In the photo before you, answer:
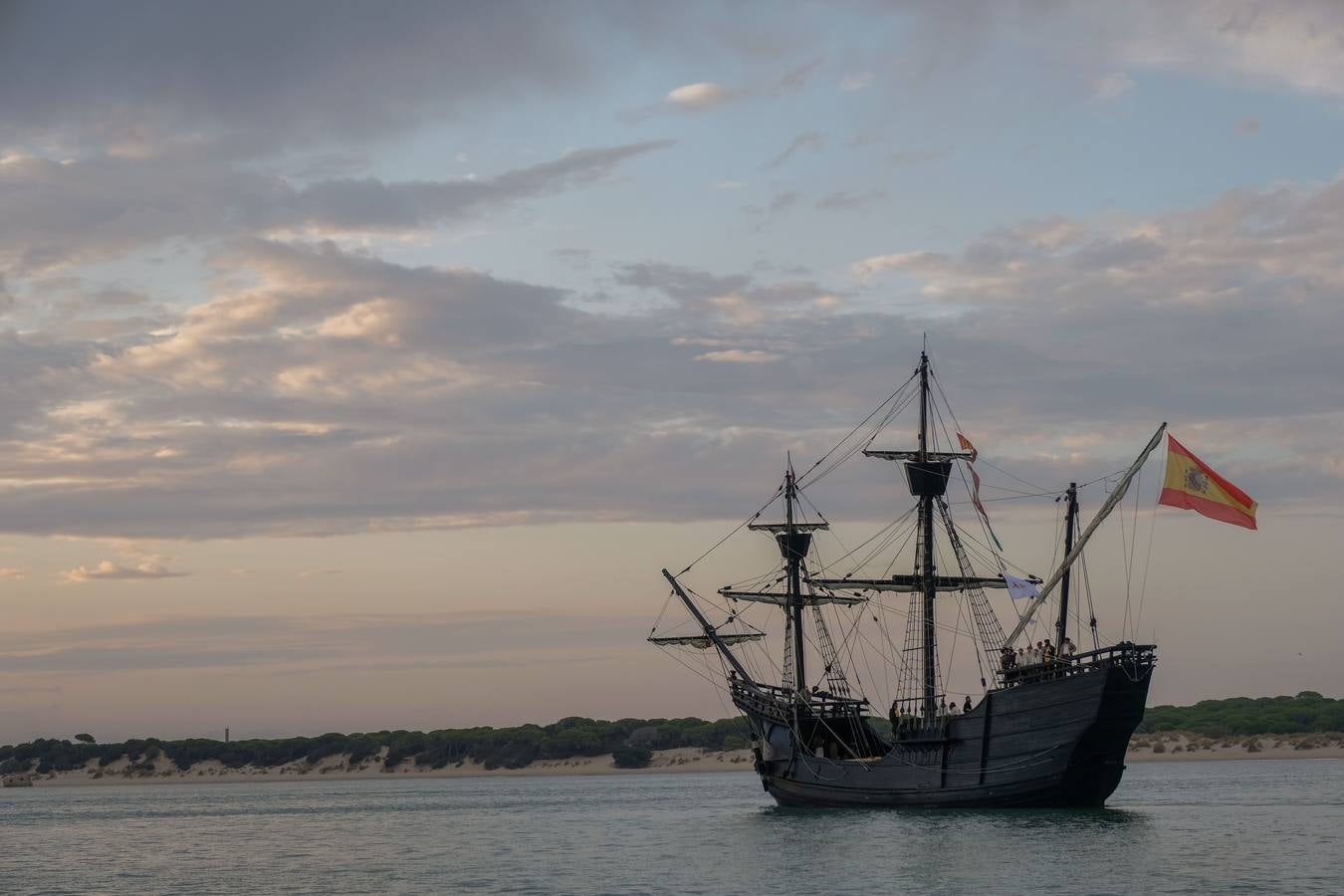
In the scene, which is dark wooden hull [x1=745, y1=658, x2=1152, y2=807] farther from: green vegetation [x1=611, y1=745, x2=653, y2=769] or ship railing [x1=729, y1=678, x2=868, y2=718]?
green vegetation [x1=611, y1=745, x2=653, y2=769]

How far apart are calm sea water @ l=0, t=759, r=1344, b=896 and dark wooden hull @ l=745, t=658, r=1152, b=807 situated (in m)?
1.14

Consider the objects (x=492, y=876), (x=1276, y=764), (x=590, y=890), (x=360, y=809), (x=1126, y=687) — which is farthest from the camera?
(x=1276, y=764)

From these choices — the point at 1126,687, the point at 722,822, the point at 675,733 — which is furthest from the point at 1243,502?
the point at 675,733

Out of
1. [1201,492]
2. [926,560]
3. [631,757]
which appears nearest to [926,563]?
[926,560]

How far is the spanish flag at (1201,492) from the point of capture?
176 feet

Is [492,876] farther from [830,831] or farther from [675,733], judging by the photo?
[675,733]

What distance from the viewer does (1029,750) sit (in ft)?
211

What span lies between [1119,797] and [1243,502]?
133ft

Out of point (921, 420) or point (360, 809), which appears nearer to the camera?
point (921, 420)

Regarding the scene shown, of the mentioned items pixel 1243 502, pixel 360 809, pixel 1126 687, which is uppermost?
pixel 1243 502

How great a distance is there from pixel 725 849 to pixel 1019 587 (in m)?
18.0

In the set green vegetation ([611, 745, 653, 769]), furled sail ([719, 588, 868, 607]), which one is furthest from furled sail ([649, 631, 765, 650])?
green vegetation ([611, 745, 653, 769])

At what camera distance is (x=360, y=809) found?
109 metres

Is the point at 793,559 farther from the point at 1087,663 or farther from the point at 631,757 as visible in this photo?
the point at 631,757
